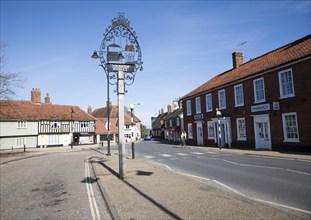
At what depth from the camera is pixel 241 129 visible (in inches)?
969

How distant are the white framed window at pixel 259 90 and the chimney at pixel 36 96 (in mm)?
42741

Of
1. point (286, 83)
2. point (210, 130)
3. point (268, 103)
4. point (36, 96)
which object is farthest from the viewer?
point (36, 96)

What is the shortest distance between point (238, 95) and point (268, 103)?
4.41 metres

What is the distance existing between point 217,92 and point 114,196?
921 inches

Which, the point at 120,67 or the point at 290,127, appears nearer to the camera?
the point at 120,67

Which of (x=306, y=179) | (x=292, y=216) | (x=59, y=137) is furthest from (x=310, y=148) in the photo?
(x=59, y=137)

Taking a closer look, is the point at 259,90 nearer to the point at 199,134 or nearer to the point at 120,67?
the point at 199,134

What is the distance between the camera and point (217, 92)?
28562 mm

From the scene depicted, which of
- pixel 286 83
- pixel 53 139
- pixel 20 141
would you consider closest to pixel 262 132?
pixel 286 83

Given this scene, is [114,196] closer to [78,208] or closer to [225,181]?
[78,208]

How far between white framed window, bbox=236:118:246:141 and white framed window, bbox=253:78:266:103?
9.40ft

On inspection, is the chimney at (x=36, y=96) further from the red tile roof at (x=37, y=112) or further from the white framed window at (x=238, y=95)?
the white framed window at (x=238, y=95)

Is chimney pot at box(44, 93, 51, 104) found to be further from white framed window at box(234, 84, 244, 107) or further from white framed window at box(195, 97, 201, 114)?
white framed window at box(234, 84, 244, 107)

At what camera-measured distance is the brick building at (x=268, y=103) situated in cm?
1792
